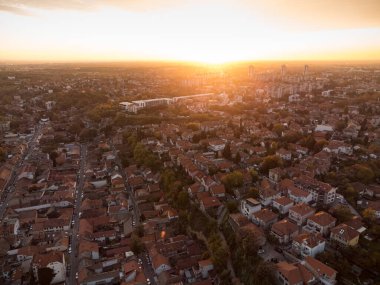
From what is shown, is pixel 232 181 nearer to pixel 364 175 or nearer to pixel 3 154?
pixel 364 175

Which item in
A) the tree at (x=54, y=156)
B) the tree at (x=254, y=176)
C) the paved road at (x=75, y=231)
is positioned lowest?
the paved road at (x=75, y=231)

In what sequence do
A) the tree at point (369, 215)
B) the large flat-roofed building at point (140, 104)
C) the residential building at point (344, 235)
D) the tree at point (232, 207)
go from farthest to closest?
the large flat-roofed building at point (140, 104)
the tree at point (232, 207)
the tree at point (369, 215)
the residential building at point (344, 235)

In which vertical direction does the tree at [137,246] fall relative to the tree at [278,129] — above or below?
below

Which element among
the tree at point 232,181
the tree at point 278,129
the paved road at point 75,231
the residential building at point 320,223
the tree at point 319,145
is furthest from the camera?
the tree at point 278,129

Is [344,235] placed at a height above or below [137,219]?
above

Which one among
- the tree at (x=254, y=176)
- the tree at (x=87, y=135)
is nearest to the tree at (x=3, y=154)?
the tree at (x=87, y=135)

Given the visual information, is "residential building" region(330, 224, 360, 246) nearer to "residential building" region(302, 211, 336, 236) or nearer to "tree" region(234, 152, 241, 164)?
"residential building" region(302, 211, 336, 236)

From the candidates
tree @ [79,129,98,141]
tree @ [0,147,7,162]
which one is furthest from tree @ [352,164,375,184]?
tree @ [0,147,7,162]

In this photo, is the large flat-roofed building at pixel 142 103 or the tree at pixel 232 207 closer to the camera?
the tree at pixel 232 207

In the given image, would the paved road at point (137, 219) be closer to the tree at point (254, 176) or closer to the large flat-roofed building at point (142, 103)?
the tree at point (254, 176)

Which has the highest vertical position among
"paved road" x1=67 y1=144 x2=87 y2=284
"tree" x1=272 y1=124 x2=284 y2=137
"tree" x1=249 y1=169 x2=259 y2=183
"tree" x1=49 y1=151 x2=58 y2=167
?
"tree" x1=249 y1=169 x2=259 y2=183

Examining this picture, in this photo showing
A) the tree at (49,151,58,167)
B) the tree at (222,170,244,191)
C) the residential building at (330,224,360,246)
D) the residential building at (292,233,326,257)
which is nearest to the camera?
the residential building at (292,233,326,257)

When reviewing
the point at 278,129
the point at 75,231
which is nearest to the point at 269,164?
the point at 278,129
